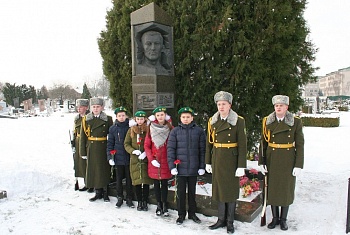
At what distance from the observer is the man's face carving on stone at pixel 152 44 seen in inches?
226

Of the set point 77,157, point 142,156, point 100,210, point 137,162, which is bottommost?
point 100,210

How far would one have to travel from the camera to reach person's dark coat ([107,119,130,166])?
5.15m

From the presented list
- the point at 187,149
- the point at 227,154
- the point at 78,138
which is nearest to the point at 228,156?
the point at 227,154

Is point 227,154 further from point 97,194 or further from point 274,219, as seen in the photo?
point 97,194

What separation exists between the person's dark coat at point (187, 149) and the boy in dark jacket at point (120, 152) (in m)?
1.13

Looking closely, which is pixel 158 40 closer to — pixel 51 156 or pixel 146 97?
pixel 146 97

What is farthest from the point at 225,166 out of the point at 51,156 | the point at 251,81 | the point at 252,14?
the point at 51,156

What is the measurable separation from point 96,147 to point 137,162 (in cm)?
100

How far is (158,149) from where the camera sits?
4633 mm

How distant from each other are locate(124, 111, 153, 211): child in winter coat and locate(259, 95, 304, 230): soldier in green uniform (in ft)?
6.35

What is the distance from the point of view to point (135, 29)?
19.4 feet

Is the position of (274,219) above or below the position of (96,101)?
below

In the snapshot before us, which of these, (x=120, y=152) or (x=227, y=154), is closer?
(x=227, y=154)

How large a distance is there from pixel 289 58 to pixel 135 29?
324 cm
